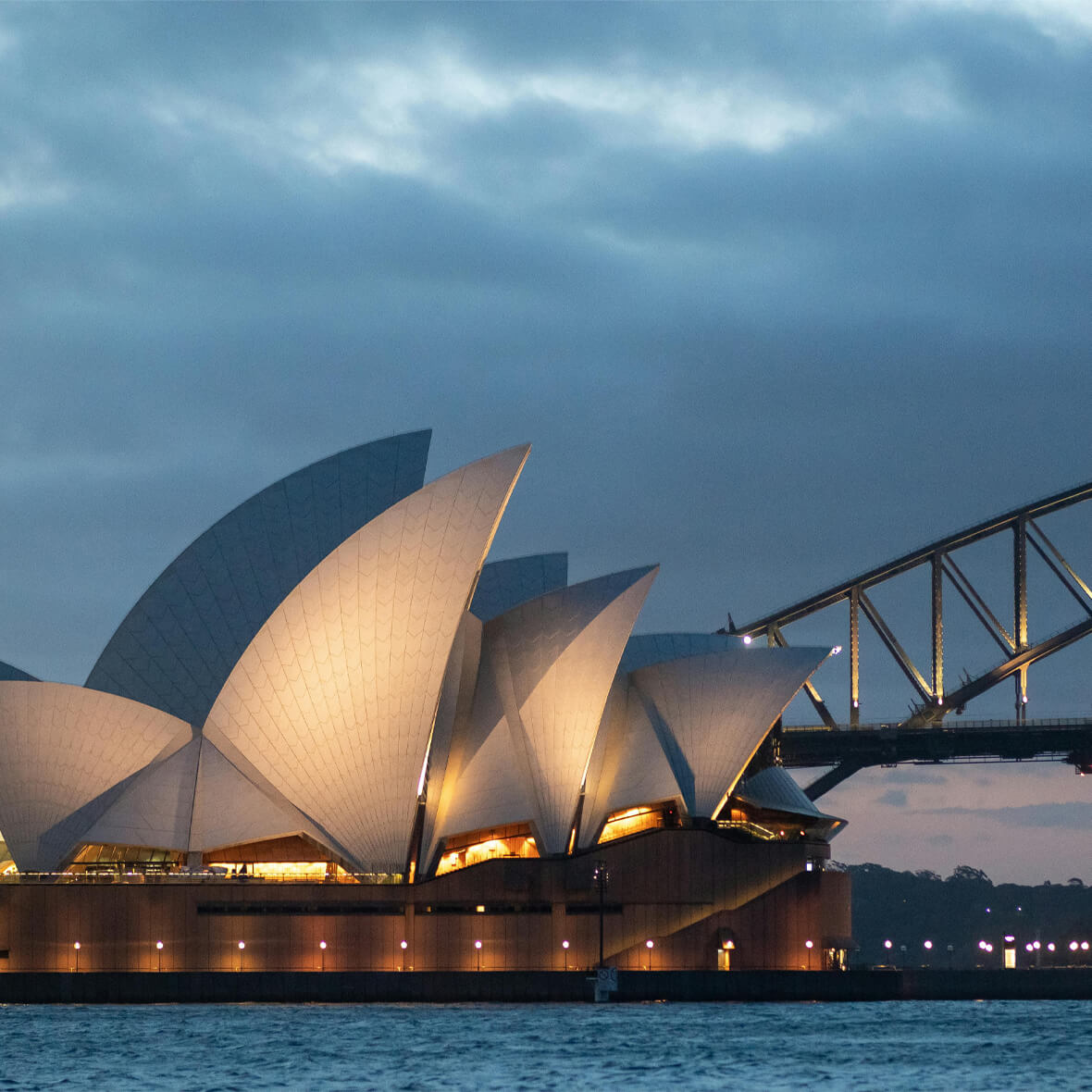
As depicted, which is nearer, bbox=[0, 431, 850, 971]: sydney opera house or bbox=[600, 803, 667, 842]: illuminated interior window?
bbox=[0, 431, 850, 971]: sydney opera house

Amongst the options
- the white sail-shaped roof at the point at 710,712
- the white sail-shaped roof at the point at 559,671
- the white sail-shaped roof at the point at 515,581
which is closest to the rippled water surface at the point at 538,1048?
the white sail-shaped roof at the point at 559,671

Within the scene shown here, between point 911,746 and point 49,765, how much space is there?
45112mm

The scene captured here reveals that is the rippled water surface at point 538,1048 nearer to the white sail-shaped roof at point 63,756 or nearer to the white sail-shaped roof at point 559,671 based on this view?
the white sail-shaped roof at point 63,756

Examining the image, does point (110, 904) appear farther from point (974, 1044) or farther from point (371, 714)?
point (974, 1044)

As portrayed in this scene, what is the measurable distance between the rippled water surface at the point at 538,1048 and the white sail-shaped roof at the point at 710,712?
25.4ft

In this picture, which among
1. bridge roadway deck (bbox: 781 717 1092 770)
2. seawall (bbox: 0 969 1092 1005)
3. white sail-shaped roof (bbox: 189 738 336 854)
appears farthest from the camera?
bridge roadway deck (bbox: 781 717 1092 770)

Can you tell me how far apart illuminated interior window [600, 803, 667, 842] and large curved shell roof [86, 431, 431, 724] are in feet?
43.7

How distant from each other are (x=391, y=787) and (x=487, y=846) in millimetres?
4921

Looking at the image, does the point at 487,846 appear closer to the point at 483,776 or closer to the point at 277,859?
the point at 483,776

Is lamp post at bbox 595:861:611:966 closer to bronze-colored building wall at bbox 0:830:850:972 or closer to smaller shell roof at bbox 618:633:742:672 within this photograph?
Result: bronze-colored building wall at bbox 0:830:850:972

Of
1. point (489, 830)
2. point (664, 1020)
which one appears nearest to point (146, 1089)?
point (664, 1020)

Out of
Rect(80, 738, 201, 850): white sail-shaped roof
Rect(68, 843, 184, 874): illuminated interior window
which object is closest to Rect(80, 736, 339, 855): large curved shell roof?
Rect(80, 738, 201, 850): white sail-shaped roof

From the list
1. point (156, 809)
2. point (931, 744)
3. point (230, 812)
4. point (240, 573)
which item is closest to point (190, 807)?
point (156, 809)

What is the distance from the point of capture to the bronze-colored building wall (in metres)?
71.6
